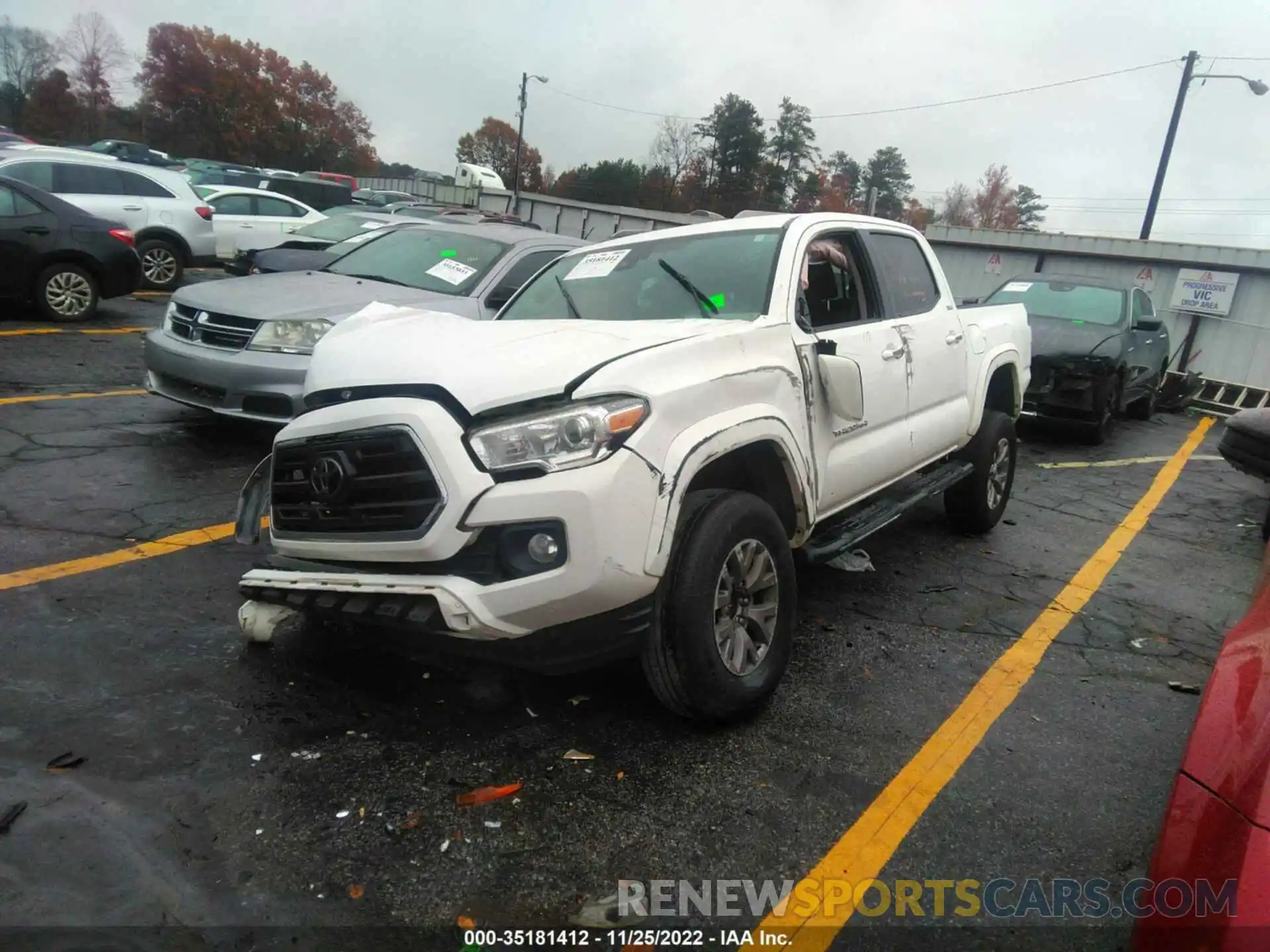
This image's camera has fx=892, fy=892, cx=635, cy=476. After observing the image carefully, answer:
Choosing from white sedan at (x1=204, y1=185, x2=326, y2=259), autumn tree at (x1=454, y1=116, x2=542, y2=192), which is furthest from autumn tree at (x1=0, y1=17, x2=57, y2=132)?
white sedan at (x1=204, y1=185, x2=326, y2=259)

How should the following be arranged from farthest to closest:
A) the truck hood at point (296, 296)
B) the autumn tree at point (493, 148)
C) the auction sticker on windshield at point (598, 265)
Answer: the autumn tree at point (493, 148), the truck hood at point (296, 296), the auction sticker on windshield at point (598, 265)

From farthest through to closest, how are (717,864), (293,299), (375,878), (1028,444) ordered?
(1028,444), (293,299), (717,864), (375,878)

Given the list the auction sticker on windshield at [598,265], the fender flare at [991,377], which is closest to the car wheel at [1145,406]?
the fender flare at [991,377]

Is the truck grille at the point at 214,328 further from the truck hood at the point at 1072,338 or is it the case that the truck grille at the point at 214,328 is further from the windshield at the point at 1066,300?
the windshield at the point at 1066,300

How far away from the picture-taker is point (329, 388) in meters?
3.07

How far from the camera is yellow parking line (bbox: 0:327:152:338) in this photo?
8898 mm

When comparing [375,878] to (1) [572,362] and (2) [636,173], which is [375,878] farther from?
(2) [636,173]

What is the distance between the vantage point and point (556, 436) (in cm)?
273

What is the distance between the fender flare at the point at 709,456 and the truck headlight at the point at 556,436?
200mm

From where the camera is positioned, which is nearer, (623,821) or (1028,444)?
(623,821)

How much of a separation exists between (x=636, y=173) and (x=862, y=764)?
64648 mm

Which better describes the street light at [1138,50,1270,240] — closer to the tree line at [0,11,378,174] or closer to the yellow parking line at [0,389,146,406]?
the yellow parking line at [0,389,146,406]

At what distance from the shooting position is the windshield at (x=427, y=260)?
6715mm

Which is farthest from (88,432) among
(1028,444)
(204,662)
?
(1028,444)
